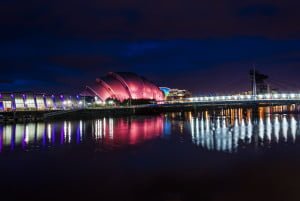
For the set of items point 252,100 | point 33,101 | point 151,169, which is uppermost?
point 33,101

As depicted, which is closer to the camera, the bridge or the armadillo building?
the bridge

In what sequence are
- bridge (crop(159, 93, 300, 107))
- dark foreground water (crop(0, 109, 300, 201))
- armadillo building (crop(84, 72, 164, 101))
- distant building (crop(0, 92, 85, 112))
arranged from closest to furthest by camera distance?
dark foreground water (crop(0, 109, 300, 201))
bridge (crop(159, 93, 300, 107))
distant building (crop(0, 92, 85, 112))
armadillo building (crop(84, 72, 164, 101))

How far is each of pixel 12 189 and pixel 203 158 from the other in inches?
305

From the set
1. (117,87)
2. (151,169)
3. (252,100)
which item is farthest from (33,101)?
(151,169)

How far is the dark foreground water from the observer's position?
9.54 metres

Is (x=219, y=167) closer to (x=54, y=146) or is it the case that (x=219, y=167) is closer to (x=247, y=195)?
(x=247, y=195)

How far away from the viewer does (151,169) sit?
12547 millimetres

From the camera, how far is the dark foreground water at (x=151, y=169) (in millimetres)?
9539

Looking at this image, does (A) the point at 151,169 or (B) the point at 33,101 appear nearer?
(A) the point at 151,169

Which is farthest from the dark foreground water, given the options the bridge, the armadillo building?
the armadillo building

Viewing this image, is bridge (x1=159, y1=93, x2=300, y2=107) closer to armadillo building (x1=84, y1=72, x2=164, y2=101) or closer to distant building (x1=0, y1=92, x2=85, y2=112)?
armadillo building (x1=84, y1=72, x2=164, y2=101)

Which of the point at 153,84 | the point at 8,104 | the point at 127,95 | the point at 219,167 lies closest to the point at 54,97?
the point at 8,104

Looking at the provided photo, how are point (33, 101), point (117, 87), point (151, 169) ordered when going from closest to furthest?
1. point (151, 169)
2. point (33, 101)
3. point (117, 87)

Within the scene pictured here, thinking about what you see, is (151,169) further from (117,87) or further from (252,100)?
(117,87)
